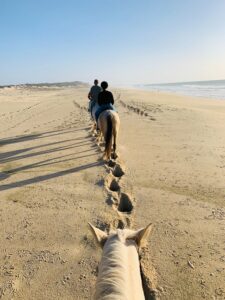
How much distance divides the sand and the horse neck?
1.15m

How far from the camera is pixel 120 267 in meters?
2.16

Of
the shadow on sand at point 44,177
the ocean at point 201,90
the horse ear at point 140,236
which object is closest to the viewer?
the horse ear at point 140,236

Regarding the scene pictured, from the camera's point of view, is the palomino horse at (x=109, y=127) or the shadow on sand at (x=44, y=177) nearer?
the shadow on sand at (x=44, y=177)

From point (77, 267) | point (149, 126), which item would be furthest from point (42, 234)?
point (149, 126)

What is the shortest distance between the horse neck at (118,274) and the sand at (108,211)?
3.77 feet

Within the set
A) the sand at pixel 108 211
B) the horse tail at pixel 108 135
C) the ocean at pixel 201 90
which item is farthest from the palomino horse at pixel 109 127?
the ocean at pixel 201 90

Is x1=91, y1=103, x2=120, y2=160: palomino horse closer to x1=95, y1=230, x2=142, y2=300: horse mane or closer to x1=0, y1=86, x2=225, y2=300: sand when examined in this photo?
x1=0, y1=86, x2=225, y2=300: sand

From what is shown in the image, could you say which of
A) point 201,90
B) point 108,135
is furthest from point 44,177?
point 201,90

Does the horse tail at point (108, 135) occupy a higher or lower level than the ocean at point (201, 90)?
higher

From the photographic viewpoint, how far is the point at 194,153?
8.30 metres

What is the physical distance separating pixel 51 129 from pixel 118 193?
25.5ft

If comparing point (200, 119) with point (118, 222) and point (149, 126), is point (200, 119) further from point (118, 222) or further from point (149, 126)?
point (118, 222)

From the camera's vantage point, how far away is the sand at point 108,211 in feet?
11.6

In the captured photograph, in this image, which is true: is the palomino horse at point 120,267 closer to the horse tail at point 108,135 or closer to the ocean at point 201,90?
the horse tail at point 108,135
